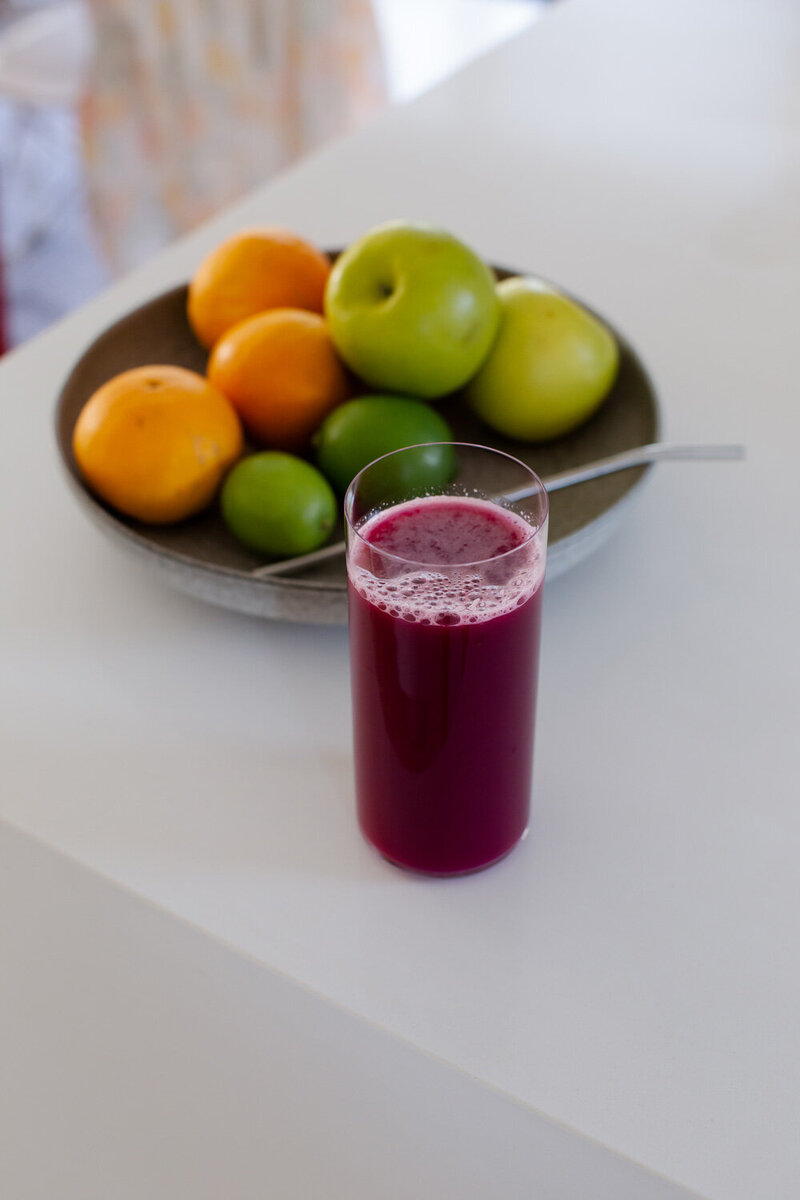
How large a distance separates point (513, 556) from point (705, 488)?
454mm

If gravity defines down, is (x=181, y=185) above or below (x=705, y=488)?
below

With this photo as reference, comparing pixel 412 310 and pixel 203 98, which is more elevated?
pixel 412 310

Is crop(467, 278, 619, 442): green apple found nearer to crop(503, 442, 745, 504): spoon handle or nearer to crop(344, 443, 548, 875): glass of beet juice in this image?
crop(503, 442, 745, 504): spoon handle

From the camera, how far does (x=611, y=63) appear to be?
1688 mm

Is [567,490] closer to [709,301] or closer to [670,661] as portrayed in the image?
[670,661]

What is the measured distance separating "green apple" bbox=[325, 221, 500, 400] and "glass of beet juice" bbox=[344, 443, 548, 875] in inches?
10.6

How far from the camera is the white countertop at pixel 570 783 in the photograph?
0.58 m

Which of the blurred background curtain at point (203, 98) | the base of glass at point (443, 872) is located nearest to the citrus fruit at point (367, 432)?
the base of glass at point (443, 872)

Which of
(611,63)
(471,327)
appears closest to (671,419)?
(471,327)

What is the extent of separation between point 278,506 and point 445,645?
0.87 feet

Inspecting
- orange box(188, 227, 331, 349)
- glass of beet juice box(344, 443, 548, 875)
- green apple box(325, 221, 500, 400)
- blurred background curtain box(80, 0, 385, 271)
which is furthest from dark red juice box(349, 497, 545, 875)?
blurred background curtain box(80, 0, 385, 271)

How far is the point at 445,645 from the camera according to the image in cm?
57

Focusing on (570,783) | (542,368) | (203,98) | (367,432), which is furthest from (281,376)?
(203,98)

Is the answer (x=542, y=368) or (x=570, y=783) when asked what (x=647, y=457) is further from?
(x=570, y=783)
